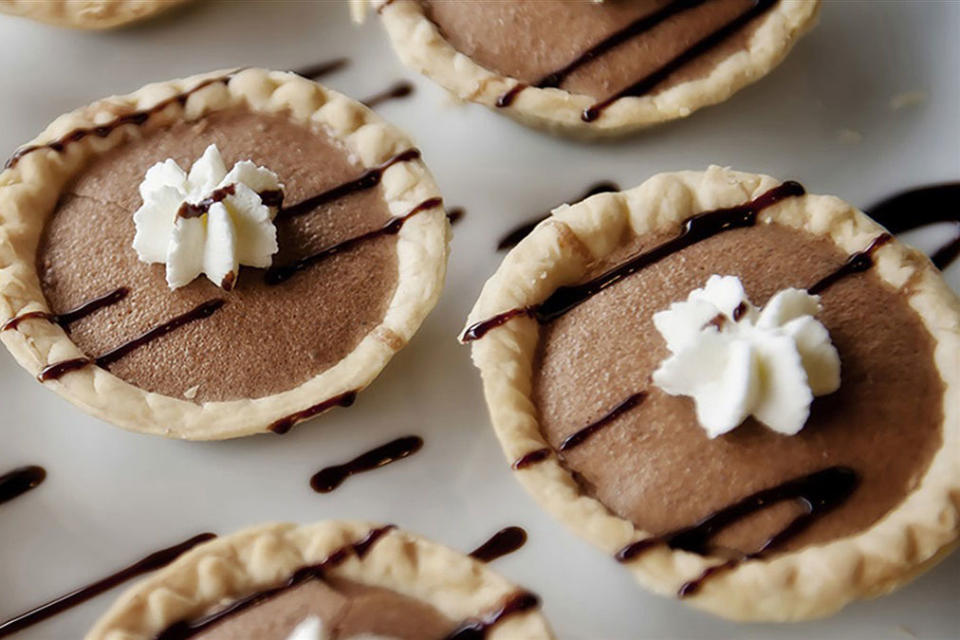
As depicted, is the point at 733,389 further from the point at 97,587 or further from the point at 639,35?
the point at 97,587

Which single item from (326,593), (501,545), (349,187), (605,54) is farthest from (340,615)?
(605,54)

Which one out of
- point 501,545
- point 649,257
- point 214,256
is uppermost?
point 214,256

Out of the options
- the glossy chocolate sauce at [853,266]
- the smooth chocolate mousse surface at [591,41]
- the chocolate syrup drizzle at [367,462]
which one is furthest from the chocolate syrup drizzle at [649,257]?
the smooth chocolate mousse surface at [591,41]

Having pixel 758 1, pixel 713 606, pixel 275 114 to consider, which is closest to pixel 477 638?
pixel 713 606

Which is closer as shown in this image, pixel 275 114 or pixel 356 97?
pixel 275 114

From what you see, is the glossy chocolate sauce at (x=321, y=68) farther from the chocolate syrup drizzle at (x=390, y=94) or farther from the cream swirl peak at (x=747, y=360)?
the cream swirl peak at (x=747, y=360)

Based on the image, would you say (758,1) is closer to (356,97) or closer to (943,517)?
(356,97)
